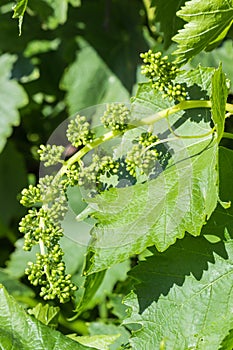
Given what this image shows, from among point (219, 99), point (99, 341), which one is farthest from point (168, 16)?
point (99, 341)

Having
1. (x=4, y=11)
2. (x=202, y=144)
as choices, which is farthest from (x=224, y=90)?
(x=4, y=11)

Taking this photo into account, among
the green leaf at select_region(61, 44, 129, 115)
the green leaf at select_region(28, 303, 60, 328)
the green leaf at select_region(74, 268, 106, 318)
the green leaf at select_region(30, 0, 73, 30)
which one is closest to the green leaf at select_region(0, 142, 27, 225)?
the green leaf at select_region(61, 44, 129, 115)

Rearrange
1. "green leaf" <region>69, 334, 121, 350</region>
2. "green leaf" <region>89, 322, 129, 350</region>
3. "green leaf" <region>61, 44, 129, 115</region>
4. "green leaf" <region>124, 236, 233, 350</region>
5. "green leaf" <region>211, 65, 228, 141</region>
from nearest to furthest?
1. "green leaf" <region>211, 65, 228, 141</region>
2. "green leaf" <region>124, 236, 233, 350</region>
3. "green leaf" <region>69, 334, 121, 350</region>
4. "green leaf" <region>89, 322, 129, 350</region>
5. "green leaf" <region>61, 44, 129, 115</region>

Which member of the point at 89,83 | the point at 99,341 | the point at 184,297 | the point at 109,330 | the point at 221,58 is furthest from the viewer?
the point at 89,83

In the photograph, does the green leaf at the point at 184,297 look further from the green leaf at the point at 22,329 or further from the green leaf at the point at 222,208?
the green leaf at the point at 22,329

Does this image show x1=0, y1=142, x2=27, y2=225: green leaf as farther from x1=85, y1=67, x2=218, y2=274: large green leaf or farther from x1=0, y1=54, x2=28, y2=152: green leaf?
x1=85, y1=67, x2=218, y2=274: large green leaf

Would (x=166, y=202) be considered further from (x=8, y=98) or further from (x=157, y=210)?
(x=8, y=98)
